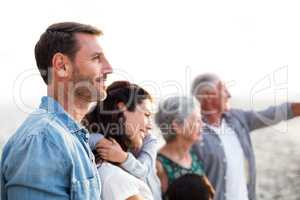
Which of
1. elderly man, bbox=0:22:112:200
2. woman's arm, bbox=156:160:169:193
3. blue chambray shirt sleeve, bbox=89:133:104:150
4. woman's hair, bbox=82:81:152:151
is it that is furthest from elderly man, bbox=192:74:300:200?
elderly man, bbox=0:22:112:200

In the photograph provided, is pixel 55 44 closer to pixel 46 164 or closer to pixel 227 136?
pixel 46 164

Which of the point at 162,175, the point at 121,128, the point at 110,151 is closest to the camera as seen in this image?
the point at 110,151

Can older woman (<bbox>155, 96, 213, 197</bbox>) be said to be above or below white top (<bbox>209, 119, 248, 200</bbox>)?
above

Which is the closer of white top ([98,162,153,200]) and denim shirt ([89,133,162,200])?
white top ([98,162,153,200])

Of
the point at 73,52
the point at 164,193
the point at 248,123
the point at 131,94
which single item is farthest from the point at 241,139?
the point at 73,52

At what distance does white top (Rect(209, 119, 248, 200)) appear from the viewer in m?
4.76

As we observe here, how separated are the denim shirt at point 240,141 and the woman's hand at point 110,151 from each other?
1.90 metres

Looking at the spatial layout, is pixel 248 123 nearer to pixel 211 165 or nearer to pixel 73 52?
pixel 211 165

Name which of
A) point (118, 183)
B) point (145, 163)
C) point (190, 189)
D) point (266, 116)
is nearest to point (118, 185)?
point (118, 183)

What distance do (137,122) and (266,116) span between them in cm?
216

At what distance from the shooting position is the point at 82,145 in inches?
90.7

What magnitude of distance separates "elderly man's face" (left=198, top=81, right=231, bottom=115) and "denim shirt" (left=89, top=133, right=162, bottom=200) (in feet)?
3.90

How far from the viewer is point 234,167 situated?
4789mm

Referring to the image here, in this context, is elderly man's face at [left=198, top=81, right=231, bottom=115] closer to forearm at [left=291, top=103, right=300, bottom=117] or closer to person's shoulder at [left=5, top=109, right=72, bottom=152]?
forearm at [left=291, top=103, right=300, bottom=117]
